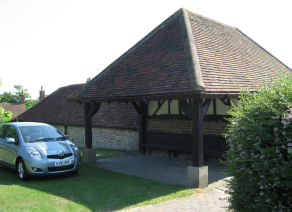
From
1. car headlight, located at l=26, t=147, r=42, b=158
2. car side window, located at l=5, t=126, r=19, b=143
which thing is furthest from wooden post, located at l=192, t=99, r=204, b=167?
car side window, located at l=5, t=126, r=19, b=143

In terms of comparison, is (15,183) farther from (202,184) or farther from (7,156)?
(202,184)

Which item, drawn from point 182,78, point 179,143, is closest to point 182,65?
point 182,78

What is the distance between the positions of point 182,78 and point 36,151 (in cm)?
479

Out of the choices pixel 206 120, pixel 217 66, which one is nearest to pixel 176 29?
pixel 217 66

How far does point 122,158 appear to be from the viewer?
11.8 metres

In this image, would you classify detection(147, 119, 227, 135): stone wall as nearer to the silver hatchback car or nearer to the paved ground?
the paved ground

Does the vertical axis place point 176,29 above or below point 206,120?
above

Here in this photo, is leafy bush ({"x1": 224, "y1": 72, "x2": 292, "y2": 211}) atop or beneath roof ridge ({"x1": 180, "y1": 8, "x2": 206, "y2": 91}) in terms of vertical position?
beneath

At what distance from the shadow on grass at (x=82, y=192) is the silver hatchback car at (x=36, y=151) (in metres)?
0.35

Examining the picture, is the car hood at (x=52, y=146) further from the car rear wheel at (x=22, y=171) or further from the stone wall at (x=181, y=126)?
the stone wall at (x=181, y=126)

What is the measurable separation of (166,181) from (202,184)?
1.22 m

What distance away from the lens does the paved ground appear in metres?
5.69

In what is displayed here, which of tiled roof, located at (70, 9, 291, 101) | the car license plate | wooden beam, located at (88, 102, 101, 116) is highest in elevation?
tiled roof, located at (70, 9, 291, 101)

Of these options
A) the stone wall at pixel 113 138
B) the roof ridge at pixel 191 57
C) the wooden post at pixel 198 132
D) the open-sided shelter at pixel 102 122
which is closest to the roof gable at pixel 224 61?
the roof ridge at pixel 191 57
